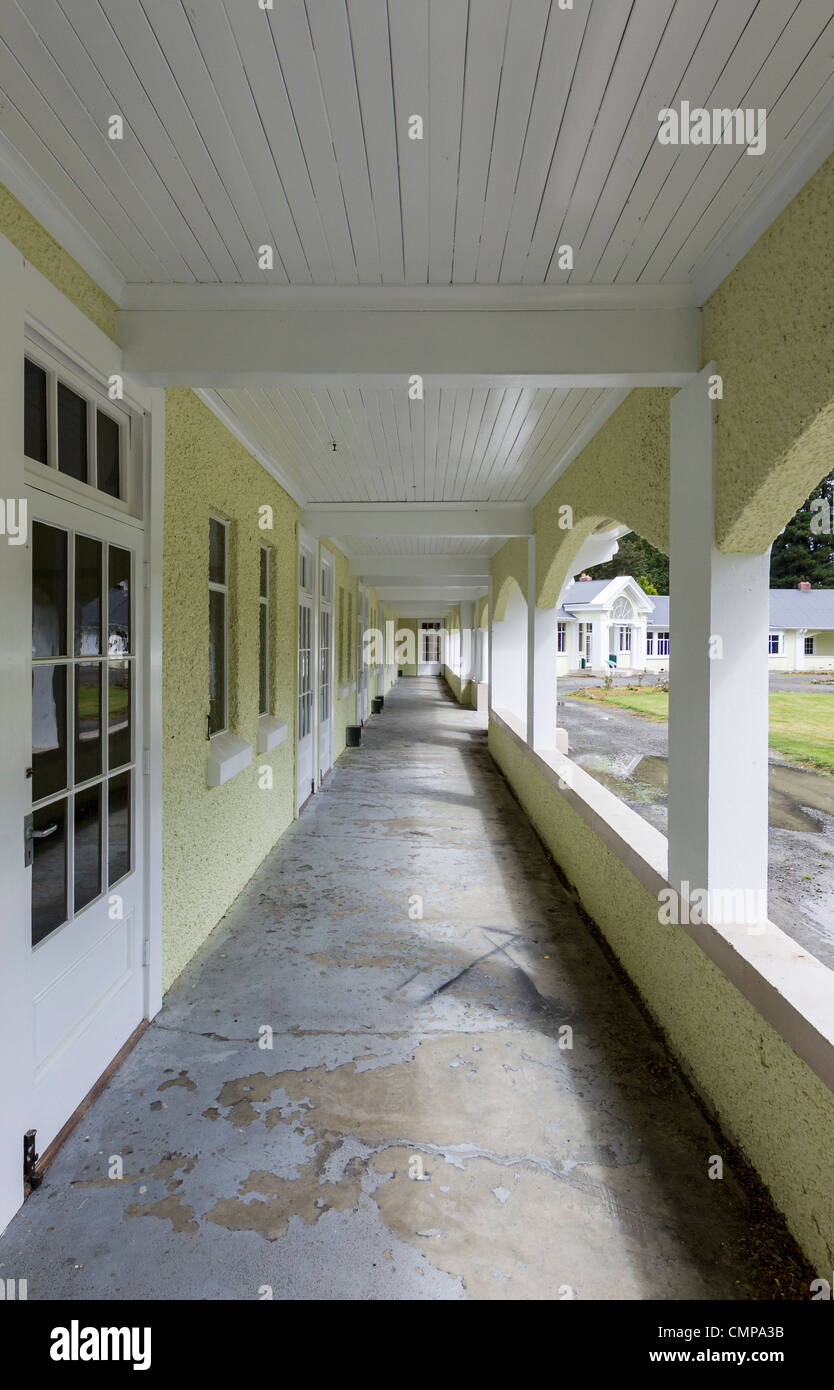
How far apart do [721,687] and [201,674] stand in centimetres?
257

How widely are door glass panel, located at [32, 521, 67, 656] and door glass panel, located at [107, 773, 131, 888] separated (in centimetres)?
68

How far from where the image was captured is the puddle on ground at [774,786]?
255 inches

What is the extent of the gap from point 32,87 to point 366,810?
19.8ft

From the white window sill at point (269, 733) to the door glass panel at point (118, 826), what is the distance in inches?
83.1

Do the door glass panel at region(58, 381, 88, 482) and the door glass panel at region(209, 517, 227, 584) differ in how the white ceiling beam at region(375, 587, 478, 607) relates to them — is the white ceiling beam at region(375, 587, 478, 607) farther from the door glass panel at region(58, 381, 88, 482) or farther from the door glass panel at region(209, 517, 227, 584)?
the door glass panel at region(58, 381, 88, 482)

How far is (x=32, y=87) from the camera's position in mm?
1640

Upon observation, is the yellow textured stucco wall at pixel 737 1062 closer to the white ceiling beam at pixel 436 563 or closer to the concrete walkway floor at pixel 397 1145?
the concrete walkway floor at pixel 397 1145

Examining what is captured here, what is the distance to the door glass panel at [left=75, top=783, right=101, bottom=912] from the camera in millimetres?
2443

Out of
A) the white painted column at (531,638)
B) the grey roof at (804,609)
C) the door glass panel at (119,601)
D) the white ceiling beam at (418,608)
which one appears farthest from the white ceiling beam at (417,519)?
the white ceiling beam at (418,608)

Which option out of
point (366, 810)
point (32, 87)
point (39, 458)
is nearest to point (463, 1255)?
point (39, 458)

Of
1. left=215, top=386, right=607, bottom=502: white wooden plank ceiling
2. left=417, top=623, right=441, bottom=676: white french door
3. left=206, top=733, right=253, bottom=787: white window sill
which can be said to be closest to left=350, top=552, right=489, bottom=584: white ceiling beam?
left=215, top=386, right=607, bottom=502: white wooden plank ceiling

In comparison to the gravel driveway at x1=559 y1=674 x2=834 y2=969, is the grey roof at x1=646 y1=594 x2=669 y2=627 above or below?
above

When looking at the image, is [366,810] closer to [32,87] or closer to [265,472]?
[265,472]

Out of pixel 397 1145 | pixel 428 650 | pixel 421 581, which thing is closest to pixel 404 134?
pixel 397 1145
